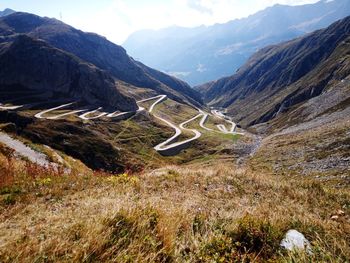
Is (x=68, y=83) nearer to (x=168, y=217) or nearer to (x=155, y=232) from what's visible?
(x=168, y=217)

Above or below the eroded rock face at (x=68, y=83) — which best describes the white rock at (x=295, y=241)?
above

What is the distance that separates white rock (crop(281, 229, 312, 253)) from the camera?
17.8ft

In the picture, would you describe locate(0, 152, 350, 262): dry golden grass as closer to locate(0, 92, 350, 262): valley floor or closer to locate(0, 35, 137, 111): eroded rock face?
locate(0, 92, 350, 262): valley floor

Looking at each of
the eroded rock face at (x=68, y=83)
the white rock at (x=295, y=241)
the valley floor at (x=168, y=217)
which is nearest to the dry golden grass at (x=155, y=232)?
the valley floor at (x=168, y=217)

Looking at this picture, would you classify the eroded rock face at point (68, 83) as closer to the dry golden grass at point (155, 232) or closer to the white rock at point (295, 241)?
the dry golden grass at point (155, 232)

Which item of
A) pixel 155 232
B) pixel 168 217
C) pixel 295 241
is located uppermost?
pixel 155 232

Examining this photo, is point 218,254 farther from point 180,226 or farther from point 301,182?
point 301,182

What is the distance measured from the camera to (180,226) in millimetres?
6367

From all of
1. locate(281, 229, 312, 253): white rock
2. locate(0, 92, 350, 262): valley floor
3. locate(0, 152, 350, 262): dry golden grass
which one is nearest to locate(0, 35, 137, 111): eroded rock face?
locate(0, 92, 350, 262): valley floor

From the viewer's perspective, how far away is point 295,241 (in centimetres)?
570

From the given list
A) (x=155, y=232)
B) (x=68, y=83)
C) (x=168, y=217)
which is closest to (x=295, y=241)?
(x=168, y=217)

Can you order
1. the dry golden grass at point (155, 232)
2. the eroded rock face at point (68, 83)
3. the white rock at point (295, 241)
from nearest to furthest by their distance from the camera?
the dry golden grass at point (155, 232), the white rock at point (295, 241), the eroded rock face at point (68, 83)

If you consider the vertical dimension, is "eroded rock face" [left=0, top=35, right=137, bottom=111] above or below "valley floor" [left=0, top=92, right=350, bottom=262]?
below

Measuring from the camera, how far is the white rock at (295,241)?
5.41m
